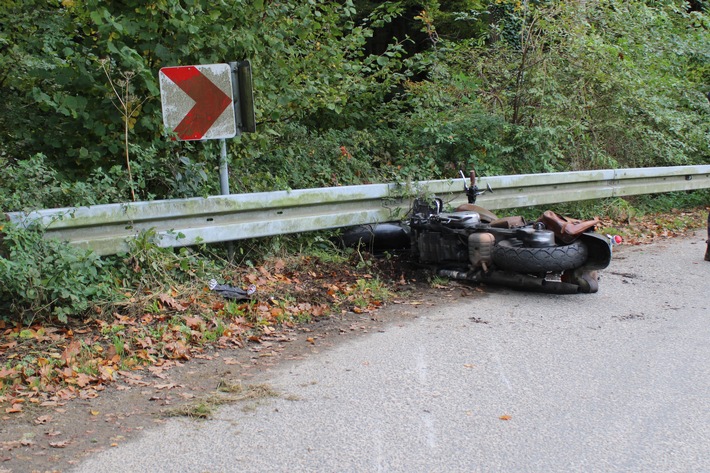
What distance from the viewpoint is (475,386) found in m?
4.62

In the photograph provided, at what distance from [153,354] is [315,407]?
1506mm

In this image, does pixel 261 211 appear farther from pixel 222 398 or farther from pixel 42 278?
pixel 222 398

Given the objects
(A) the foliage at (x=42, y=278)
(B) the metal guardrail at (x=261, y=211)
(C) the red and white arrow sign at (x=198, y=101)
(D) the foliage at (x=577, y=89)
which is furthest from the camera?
(D) the foliage at (x=577, y=89)

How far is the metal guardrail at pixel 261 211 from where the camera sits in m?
5.91

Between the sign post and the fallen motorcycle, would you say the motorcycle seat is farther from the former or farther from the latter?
the sign post

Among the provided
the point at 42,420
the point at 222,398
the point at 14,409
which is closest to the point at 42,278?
the point at 14,409

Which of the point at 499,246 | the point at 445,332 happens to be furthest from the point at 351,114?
the point at 445,332

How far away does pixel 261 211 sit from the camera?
7.09 meters

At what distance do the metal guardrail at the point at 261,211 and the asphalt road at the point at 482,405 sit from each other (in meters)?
1.77

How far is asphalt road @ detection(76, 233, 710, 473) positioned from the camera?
3645 millimetres

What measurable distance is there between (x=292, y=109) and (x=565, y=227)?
11.8 ft

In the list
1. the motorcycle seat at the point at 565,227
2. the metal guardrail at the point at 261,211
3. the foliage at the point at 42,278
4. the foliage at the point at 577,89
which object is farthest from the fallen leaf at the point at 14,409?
the foliage at the point at 577,89

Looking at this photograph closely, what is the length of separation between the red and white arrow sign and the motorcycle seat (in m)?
3.04

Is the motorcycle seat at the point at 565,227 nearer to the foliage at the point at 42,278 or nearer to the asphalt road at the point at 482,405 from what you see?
the asphalt road at the point at 482,405
